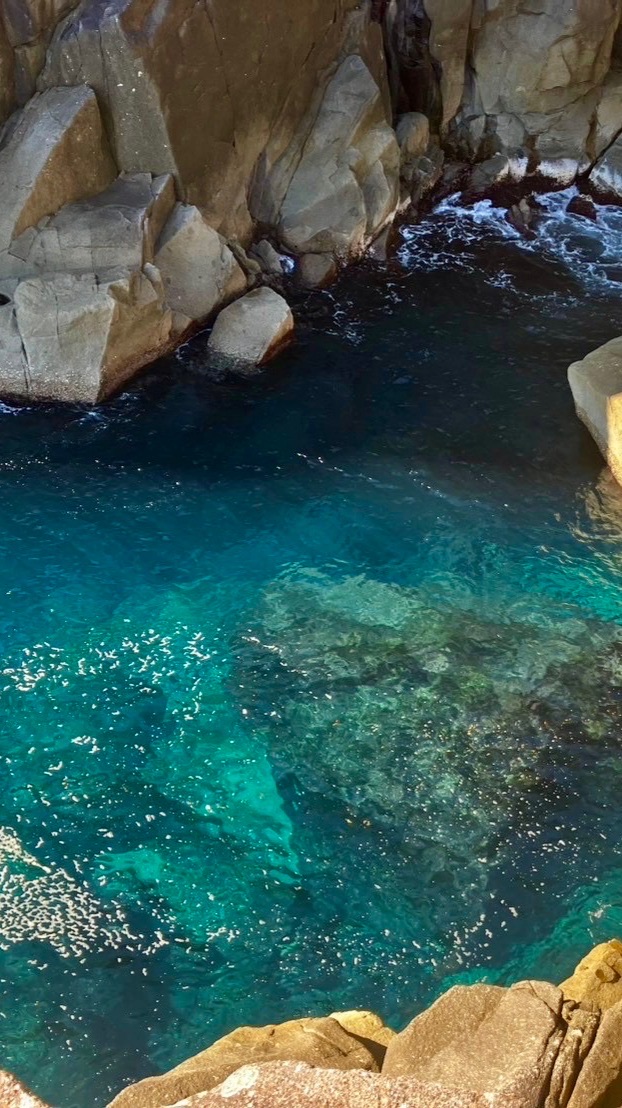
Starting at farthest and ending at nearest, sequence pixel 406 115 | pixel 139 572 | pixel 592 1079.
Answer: pixel 406 115 → pixel 139 572 → pixel 592 1079

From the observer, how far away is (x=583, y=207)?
16844 mm

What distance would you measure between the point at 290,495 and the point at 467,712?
3.48m

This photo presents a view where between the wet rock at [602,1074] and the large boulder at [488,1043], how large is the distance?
0.14 m

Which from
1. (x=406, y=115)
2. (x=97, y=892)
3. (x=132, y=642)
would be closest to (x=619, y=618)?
(x=132, y=642)

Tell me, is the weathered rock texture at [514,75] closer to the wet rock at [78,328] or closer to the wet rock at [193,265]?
the wet rock at [193,265]

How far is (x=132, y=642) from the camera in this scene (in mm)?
9367

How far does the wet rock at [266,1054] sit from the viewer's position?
15.4 ft

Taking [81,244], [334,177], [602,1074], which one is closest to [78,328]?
[81,244]

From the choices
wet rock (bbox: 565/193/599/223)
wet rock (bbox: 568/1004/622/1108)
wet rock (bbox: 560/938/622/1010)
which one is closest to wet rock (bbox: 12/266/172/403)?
wet rock (bbox: 565/193/599/223)

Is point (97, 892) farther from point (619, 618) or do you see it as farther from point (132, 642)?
point (619, 618)

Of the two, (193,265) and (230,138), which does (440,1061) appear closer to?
(193,265)

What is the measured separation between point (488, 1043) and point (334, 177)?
12.6 meters

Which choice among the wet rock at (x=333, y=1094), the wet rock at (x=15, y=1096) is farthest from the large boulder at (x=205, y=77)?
the wet rock at (x=333, y=1094)

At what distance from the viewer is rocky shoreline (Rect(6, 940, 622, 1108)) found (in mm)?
4270
